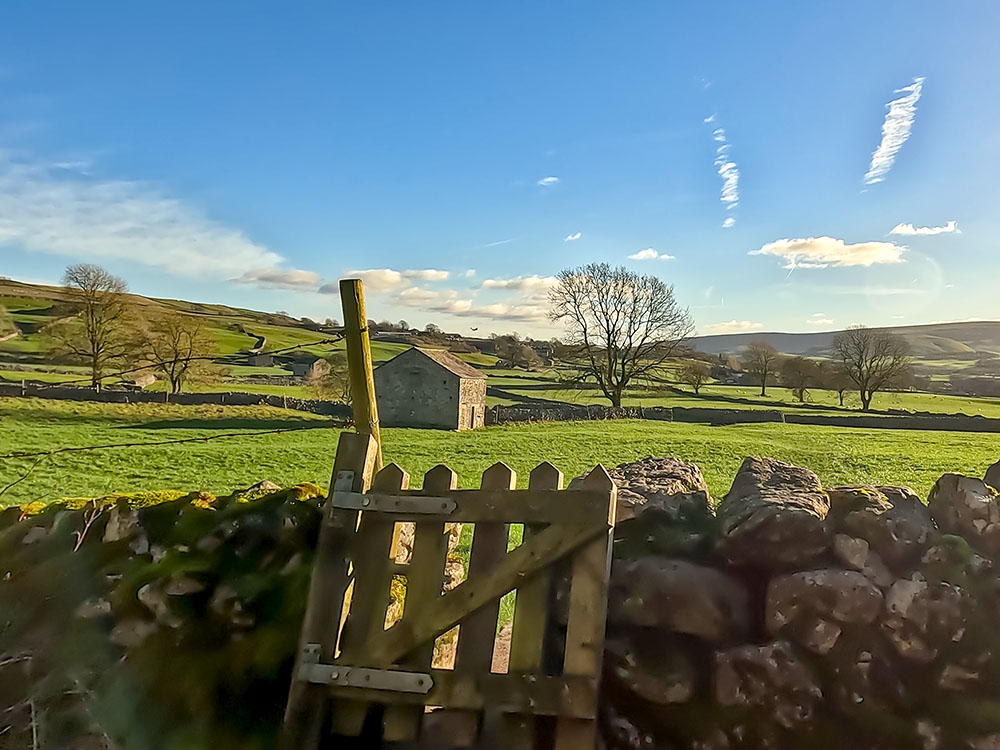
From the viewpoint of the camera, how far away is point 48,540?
469cm

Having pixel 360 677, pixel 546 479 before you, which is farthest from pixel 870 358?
pixel 360 677

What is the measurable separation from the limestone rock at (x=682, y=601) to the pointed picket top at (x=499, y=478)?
2.96ft

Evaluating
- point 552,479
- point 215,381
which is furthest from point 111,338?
point 552,479

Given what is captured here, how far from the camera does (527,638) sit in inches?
137

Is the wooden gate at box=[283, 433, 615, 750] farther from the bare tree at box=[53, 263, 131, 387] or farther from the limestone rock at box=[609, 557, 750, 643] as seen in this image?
the bare tree at box=[53, 263, 131, 387]

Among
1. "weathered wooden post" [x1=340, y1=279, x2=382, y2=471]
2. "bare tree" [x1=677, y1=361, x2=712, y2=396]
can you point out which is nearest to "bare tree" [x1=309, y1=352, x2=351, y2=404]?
"bare tree" [x1=677, y1=361, x2=712, y2=396]

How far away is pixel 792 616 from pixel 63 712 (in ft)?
14.0

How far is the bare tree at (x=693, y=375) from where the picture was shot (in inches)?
1802

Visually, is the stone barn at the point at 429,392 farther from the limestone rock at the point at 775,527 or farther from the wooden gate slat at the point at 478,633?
the wooden gate slat at the point at 478,633

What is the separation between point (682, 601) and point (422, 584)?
149 cm

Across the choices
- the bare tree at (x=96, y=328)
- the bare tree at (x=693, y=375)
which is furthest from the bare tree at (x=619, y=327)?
the bare tree at (x=96, y=328)

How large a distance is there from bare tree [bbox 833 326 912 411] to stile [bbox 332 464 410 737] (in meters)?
35.1

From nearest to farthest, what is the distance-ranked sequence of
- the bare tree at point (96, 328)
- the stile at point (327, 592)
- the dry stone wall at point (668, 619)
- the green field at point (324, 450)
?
the dry stone wall at point (668, 619)
the stile at point (327, 592)
the green field at point (324, 450)
the bare tree at point (96, 328)

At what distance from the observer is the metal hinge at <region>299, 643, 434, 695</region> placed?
3.49 m
